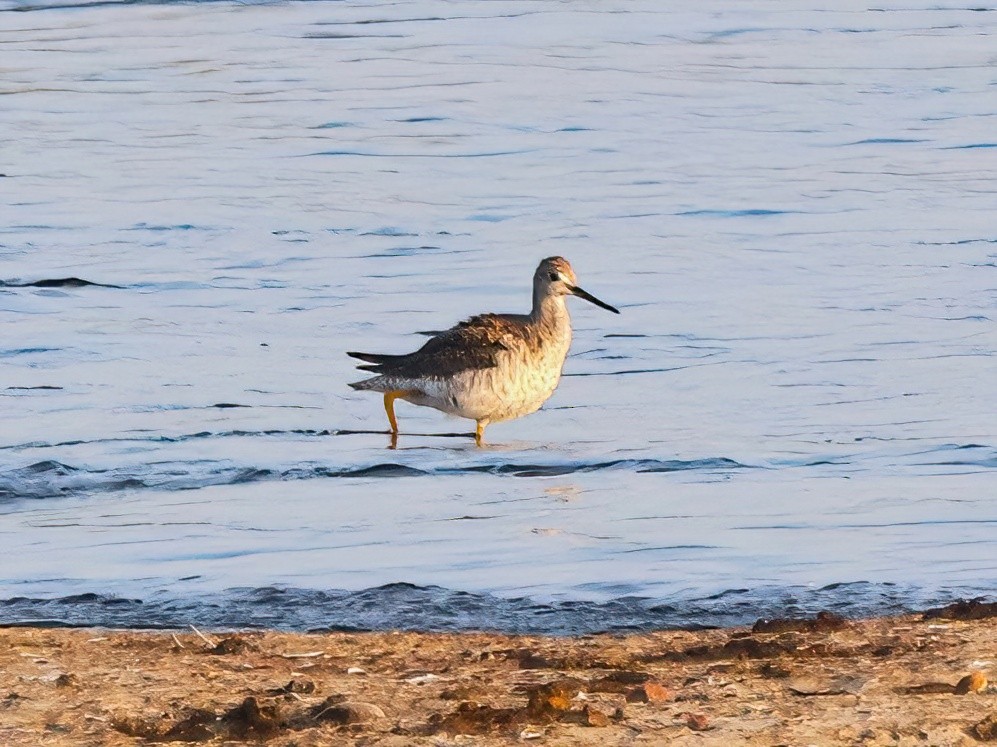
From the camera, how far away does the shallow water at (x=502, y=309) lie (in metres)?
7.39

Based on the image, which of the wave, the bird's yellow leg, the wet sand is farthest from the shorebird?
the wet sand

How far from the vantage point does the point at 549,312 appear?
11.0m

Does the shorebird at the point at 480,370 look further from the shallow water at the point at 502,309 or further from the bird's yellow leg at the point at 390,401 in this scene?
the shallow water at the point at 502,309

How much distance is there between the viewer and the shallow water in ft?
24.2

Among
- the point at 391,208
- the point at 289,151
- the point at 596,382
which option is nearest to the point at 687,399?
the point at 596,382

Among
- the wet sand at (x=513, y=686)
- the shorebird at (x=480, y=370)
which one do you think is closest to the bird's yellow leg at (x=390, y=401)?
the shorebird at (x=480, y=370)

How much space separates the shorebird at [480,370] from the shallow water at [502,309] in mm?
209

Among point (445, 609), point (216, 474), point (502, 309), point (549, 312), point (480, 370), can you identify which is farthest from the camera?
point (502, 309)

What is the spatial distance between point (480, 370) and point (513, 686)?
4984 millimetres

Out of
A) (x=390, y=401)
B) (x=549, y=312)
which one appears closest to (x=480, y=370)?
(x=390, y=401)

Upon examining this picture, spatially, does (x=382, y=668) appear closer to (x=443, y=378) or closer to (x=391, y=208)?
(x=443, y=378)

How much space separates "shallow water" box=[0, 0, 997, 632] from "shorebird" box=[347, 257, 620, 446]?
0.69ft

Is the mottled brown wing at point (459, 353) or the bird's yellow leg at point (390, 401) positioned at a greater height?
the mottled brown wing at point (459, 353)

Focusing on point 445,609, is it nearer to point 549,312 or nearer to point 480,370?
point 480,370
